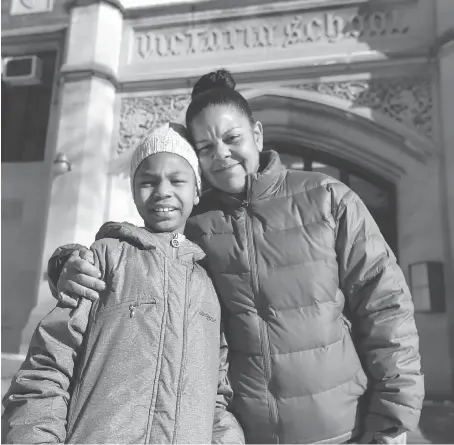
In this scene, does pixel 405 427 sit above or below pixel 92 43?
below

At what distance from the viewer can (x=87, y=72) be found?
13.3 feet

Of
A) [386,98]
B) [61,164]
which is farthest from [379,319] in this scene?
[61,164]

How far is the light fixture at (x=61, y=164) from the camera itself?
152 inches

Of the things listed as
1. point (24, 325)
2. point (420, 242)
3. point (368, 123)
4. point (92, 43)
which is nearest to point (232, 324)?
point (420, 242)

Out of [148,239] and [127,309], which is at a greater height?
[148,239]

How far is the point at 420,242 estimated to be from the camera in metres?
3.39

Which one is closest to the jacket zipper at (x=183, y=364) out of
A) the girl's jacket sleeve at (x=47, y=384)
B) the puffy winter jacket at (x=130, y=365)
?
the puffy winter jacket at (x=130, y=365)

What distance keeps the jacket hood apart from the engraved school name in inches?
127

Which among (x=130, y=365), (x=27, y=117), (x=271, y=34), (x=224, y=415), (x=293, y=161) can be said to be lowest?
(x=224, y=415)

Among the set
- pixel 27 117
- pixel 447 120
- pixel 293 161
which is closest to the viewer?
pixel 447 120

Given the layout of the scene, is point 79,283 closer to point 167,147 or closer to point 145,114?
point 167,147

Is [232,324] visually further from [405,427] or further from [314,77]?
[314,77]

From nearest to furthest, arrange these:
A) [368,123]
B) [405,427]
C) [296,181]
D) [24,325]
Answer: [405,427] < [296,181] < [368,123] < [24,325]

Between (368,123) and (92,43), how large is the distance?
267 cm
